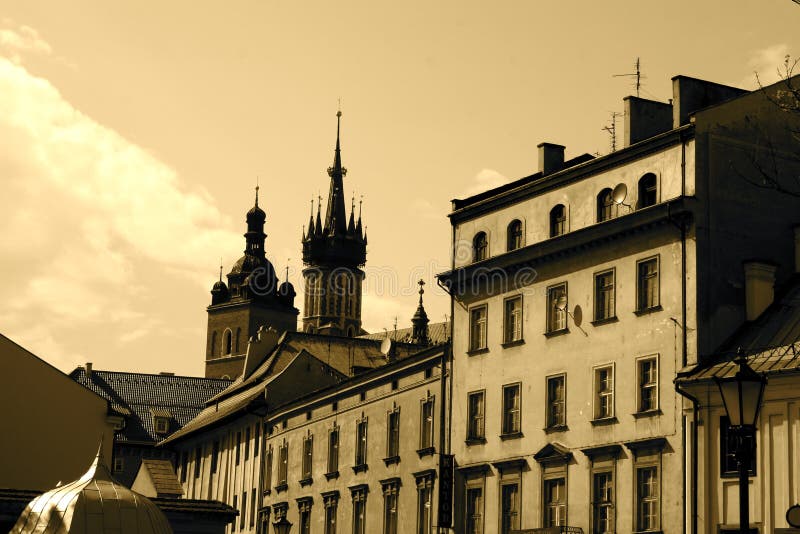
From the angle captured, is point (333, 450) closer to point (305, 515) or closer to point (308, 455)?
point (308, 455)

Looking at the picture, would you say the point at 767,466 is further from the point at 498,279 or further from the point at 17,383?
the point at 17,383

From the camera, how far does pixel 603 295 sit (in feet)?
164

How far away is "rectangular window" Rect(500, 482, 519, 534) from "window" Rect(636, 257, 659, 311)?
8008 mm

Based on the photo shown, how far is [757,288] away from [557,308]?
24.8 ft

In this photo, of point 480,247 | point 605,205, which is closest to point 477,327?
point 480,247

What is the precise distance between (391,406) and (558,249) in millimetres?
13237

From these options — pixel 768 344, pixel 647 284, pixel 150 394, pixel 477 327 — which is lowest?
pixel 768 344

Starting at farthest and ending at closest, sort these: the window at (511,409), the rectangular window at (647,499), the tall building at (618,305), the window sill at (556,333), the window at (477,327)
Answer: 1. the window at (477,327)
2. the window at (511,409)
3. the window sill at (556,333)
4. the tall building at (618,305)
5. the rectangular window at (647,499)

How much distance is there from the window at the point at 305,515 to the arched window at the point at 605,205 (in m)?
24.4

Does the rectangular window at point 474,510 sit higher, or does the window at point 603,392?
the window at point 603,392

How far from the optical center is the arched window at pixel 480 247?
184 ft

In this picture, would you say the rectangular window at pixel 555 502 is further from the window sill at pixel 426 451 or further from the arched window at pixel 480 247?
the arched window at pixel 480 247

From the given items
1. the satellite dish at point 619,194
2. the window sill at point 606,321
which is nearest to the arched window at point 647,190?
the satellite dish at point 619,194

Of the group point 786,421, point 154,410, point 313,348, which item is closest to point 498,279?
point 786,421
